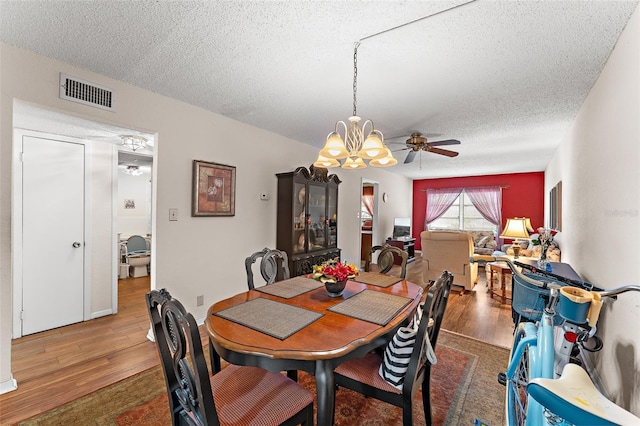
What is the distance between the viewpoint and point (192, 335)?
0.94 metres

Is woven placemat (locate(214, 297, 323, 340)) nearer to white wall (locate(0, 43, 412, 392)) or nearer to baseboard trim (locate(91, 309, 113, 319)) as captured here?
white wall (locate(0, 43, 412, 392))

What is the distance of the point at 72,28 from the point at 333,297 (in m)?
2.33

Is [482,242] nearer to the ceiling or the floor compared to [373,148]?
nearer to the floor

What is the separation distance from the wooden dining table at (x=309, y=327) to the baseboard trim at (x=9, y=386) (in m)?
1.54

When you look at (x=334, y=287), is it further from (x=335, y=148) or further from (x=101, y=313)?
(x=101, y=313)

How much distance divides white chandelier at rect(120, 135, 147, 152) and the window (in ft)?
24.4

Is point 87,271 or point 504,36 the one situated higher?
point 504,36

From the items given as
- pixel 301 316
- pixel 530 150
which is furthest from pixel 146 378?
pixel 530 150

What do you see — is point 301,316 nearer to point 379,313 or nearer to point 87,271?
point 379,313

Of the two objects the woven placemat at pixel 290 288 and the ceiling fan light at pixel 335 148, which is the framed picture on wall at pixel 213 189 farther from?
the ceiling fan light at pixel 335 148

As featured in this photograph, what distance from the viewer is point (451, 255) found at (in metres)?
4.40

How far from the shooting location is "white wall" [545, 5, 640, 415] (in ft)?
4.53

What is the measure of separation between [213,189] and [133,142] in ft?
3.87

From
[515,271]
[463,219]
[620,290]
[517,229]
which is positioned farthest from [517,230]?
[463,219]
